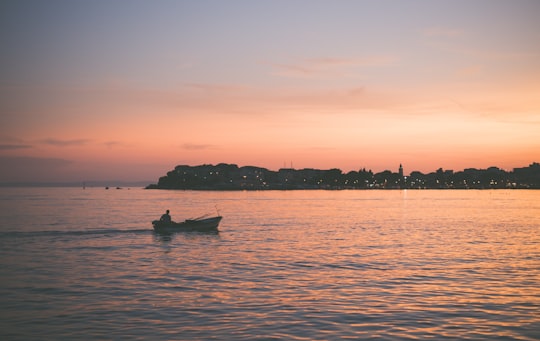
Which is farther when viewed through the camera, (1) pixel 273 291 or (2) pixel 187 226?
(2) pixel 187 226

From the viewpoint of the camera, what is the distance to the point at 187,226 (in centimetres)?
5975

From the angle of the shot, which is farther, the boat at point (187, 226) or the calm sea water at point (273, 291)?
the boat at point (187, 226)

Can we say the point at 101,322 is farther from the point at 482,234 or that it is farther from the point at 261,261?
→ the point at 482,234

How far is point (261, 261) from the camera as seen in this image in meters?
35.3

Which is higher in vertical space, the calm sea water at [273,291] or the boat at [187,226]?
the boat at [187,226]

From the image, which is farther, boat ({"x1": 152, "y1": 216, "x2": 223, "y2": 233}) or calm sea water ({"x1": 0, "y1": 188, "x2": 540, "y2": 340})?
boat ({"x1": 152, "y1": 216, "x2": 223, "y2": 233})

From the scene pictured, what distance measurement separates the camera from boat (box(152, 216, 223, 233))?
2279 inches

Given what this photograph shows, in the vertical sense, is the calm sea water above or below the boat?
below

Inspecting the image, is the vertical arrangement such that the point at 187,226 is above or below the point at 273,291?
above

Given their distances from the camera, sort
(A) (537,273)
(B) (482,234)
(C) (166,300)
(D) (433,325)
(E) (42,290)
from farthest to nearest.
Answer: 1. (B) (482,234)
2. (A) (537,273)
3. (E) (42,290)
4. (C) (166,300)
5. (D) (433,325)

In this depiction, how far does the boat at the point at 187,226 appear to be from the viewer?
57875mm

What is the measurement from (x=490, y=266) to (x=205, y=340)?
23287mm

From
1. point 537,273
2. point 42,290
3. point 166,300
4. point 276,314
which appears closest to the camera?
point 276,314

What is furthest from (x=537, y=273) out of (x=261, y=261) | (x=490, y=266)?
(x=261, y=261)
